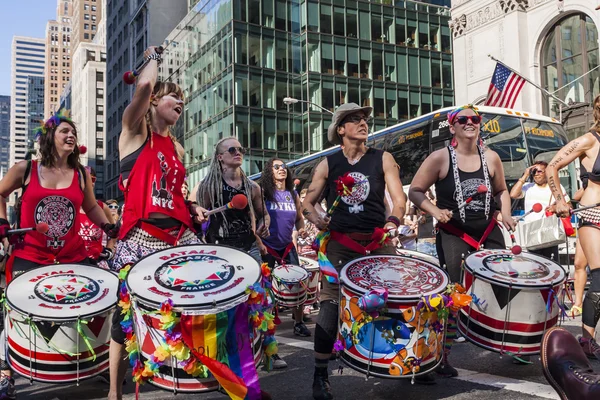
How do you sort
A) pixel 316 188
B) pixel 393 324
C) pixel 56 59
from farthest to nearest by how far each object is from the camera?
pixel 56 59 → pixel 316 188 → pixel 393 324

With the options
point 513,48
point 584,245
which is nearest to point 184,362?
point 584,245

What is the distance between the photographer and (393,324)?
3746 mm

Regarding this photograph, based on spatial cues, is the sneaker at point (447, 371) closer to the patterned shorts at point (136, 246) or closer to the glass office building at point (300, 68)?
the patterned shorts at point (136, 246)

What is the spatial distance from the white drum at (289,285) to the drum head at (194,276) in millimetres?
4025

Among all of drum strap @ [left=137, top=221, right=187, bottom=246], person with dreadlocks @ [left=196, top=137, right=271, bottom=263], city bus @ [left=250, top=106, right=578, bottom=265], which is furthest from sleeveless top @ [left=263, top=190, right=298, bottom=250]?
city bus @ [left=250, top=106, right=578, bottom=265]

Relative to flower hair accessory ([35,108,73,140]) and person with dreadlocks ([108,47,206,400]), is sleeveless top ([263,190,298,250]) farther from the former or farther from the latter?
person with dreadlocks ([108,47,206,400])

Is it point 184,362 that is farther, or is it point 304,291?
point 304,291

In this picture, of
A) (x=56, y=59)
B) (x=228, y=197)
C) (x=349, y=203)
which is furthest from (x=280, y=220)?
(x=56, y=59)

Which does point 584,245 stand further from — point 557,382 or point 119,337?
point 119,337

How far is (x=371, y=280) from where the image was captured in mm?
3896

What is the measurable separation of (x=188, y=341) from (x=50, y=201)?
214cm

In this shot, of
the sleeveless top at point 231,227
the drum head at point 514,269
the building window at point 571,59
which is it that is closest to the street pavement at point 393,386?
the drum head at point 514,269

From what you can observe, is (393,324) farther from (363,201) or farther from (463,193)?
(463,193)

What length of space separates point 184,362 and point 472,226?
2.69 meters
